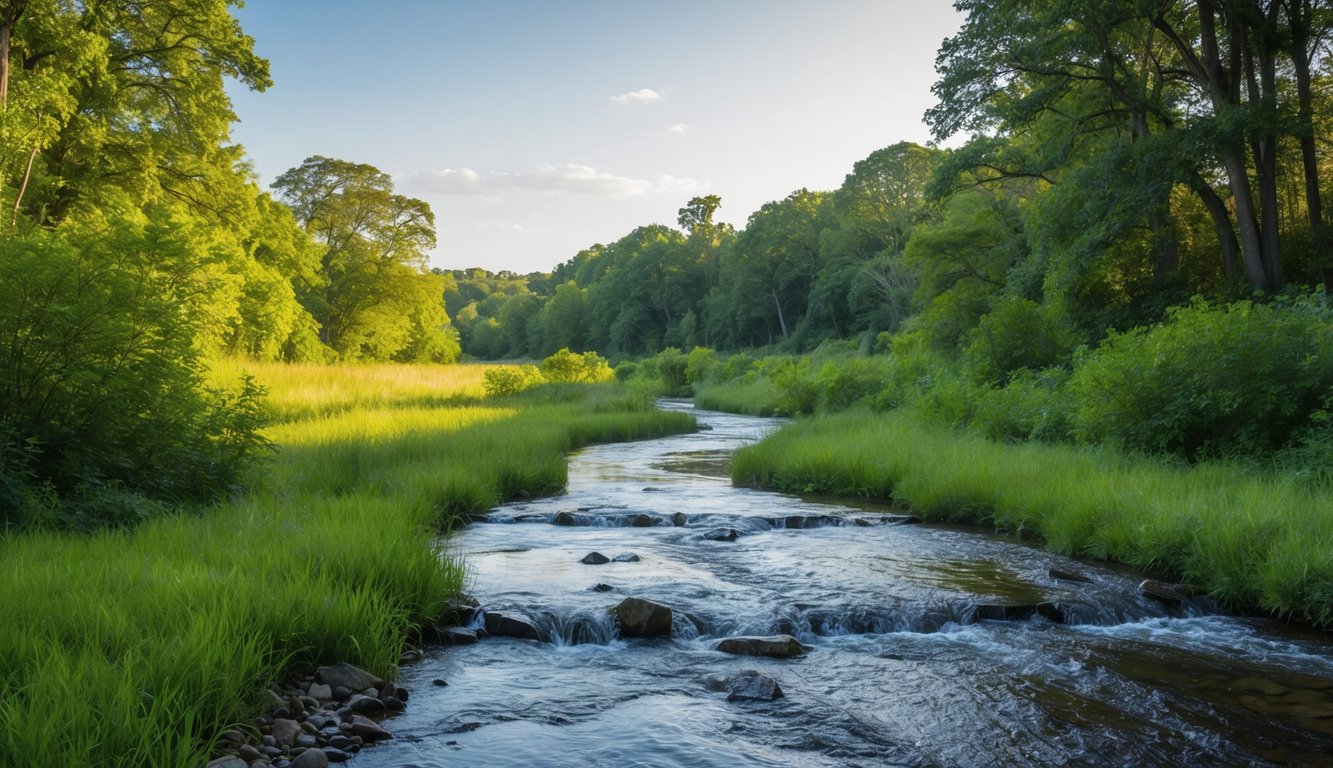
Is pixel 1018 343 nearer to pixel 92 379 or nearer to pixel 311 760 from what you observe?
pixel 92 379

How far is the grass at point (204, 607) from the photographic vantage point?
10.9 feet

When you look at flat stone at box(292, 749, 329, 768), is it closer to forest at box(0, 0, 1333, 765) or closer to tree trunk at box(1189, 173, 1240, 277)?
forest at box(0, 0, 1333, 765)

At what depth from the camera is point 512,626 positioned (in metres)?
6.11

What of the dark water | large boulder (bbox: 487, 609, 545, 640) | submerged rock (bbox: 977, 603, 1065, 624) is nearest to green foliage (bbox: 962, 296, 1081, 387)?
the dark water

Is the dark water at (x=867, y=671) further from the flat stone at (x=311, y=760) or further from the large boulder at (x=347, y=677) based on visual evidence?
the large boulder at (x=347, y=677)

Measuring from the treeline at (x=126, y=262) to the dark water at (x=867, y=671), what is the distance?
329 cm

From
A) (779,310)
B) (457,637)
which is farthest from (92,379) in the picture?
(779,310)

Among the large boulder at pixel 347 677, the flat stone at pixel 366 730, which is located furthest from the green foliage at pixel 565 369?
the flat stone at pixel 366 730

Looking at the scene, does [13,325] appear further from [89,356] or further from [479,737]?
[479,737]

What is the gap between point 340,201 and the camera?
4428 centimetres

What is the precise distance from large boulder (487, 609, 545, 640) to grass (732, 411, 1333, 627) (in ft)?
19.4

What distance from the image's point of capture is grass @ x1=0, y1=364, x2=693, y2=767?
332 cm

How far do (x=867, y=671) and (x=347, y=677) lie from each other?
132 inches

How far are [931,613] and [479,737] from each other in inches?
154
